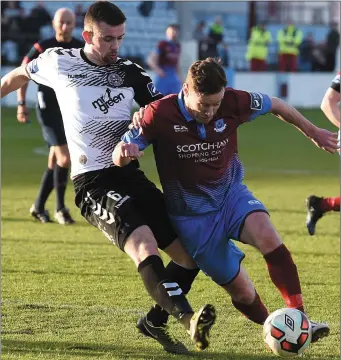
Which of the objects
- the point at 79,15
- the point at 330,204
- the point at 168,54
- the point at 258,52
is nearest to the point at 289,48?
the point at 258,52

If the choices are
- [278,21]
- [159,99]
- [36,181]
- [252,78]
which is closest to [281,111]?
[159,99]

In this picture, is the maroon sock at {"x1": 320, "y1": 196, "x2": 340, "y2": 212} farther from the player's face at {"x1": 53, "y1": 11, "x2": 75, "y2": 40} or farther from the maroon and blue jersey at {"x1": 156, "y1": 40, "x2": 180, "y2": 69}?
the maroon and blue jersey at {"x1": 156, "y1": 40, "x2": 180, "y2": 69}

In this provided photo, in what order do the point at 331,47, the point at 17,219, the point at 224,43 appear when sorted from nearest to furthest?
the point at 17,219 → the point at 224,43 → the point at 331,47

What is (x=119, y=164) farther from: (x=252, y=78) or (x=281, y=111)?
(x=252, y=78)

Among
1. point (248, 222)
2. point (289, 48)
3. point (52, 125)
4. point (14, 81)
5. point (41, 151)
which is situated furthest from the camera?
point (289, 48)

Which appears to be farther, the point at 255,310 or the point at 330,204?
the point at 330,204

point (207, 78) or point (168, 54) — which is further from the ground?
point (207, 78)

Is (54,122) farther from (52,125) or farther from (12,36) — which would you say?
(12,36)

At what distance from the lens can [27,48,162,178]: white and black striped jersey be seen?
229 inches

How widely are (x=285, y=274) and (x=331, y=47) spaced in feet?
93.9

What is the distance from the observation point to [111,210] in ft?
17.9

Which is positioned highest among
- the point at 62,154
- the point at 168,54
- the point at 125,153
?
the point at 125,153

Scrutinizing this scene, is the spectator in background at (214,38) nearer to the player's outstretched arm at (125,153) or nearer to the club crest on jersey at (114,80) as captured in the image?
the club crest on jersey at (114,80)

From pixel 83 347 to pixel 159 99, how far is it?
1.52m
